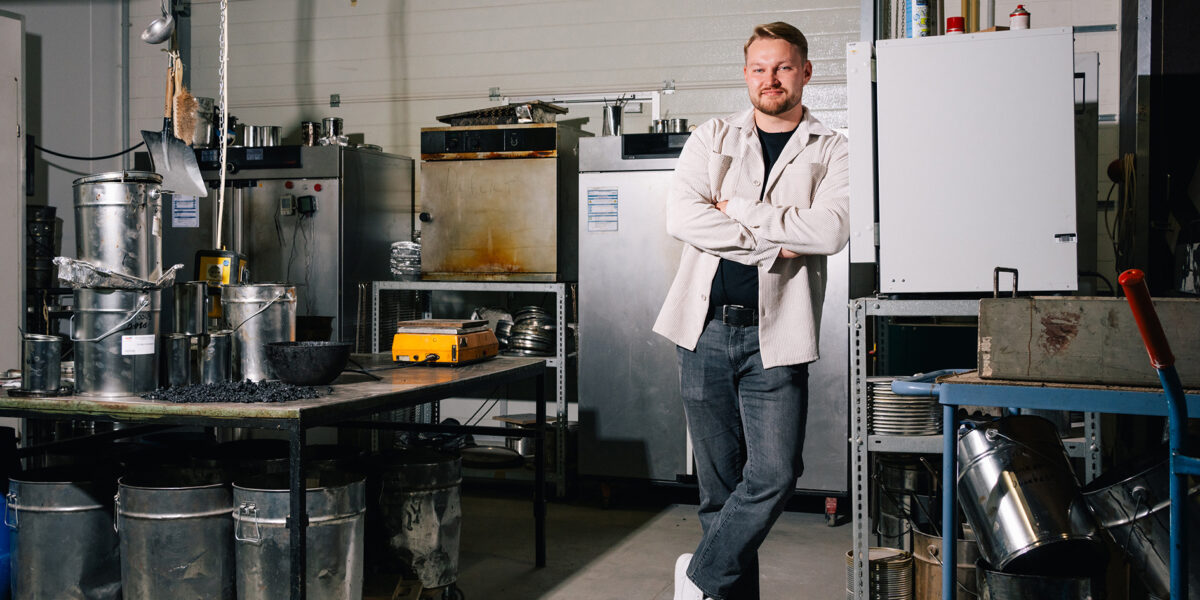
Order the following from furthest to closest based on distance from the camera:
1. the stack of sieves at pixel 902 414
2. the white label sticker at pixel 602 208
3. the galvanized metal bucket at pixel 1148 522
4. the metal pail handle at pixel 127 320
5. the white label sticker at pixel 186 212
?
the white label sticker at pixel 186 212, the white label sticker at pixel 602 208, the stack of sieves at pixel 902 414, the metal pail handle at pixel 127 320, the galvanized metal bucket at pixel 1148 522

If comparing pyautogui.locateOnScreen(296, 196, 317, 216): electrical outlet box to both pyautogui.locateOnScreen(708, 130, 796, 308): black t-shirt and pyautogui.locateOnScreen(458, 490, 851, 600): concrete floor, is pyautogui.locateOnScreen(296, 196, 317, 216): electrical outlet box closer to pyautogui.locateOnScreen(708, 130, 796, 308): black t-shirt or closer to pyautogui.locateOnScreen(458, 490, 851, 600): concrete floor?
pyautogui.locateOnScreen(458, 490, 851, 600): concrete floor

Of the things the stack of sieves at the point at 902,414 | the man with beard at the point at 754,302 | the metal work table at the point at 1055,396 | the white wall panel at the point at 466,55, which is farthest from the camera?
the white wall panel at the point at 466,55

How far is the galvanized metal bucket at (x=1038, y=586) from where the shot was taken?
2410mm

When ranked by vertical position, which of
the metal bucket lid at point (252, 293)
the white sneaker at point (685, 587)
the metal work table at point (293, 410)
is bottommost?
the white sneaker at point (685, 587)

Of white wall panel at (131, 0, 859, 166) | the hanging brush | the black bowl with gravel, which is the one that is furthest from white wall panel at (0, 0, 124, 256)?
the black bowl with gravel

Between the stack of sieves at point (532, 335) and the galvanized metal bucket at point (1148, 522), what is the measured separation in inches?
124

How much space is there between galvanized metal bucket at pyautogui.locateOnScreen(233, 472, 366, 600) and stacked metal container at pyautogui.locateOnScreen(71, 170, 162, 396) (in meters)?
0.44

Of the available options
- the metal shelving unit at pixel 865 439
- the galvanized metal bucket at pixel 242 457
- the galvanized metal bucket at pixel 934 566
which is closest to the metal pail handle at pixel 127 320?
the galvanized metal bucket at pixel 242 457

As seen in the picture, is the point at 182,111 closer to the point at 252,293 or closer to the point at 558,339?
the point at 252,293

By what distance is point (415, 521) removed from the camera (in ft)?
10.6

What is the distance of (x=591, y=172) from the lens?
16.2ft

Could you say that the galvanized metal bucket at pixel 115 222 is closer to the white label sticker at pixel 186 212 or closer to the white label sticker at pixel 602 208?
the white label sticker at pixel 602 208

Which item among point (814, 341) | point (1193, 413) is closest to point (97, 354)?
point (814, 341)

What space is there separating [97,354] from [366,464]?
998mm
